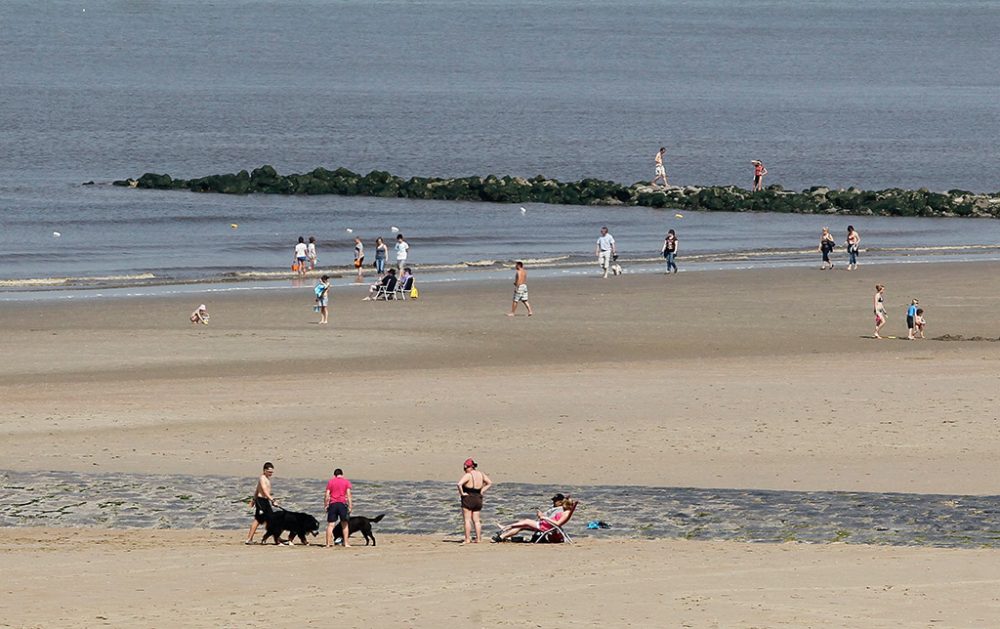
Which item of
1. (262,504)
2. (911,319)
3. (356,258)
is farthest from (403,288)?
(262,504)

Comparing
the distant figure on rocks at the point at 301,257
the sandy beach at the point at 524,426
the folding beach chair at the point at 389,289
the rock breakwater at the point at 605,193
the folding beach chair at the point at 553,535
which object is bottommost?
the folding beach chair at the point at 553,535

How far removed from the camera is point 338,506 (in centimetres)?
1542

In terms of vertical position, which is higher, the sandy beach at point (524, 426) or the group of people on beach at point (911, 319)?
the group of people on beach at point (911, 319)

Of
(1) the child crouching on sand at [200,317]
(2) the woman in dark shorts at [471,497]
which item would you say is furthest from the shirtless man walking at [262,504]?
(1) the child crouching on sand at [200,317]

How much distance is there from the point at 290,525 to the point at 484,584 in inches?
106

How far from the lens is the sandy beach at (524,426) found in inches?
510

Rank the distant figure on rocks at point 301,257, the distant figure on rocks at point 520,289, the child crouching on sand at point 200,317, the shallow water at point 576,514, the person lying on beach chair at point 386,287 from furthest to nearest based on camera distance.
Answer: the distant figure on rocks at point 301,257, the person lying on beach chair at point 386,287, the distant figure on rocks at point 520,289, the child crouching on sand at point 200,317, the shallow water at point 576,514

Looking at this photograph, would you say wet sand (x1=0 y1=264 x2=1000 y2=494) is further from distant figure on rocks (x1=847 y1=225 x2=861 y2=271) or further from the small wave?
the small wave

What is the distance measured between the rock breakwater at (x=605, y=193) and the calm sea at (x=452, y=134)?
6.03ft

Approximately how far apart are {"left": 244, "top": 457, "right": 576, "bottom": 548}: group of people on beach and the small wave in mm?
23991

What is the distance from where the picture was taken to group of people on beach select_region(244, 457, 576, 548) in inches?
608

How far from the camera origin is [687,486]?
1794 cm

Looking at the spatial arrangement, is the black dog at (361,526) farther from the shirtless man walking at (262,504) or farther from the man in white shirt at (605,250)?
the man in white shirt at (605,250)

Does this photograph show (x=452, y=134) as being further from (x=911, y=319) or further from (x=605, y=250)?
(x=911, y=319)
